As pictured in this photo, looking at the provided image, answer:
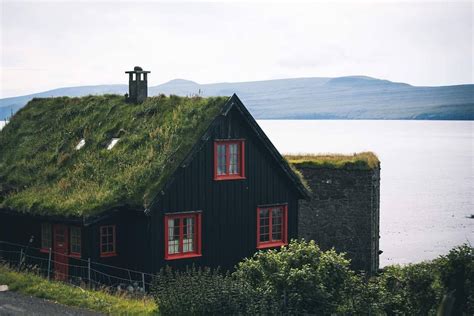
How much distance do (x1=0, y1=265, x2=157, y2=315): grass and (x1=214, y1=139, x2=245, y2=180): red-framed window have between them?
7.04 metres

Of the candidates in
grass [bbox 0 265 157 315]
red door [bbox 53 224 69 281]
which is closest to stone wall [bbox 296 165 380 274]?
red door [bbox 53 224 69 281]

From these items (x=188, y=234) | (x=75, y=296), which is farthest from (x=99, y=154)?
(x=75, y=296)

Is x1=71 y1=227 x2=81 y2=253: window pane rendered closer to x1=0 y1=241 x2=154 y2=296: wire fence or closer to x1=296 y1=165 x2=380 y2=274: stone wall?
x1=0 y1=241 x2=154 y2=296: wire fence

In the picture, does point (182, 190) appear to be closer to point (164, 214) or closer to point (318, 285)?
point (164, 214)

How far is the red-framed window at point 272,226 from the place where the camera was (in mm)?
35562

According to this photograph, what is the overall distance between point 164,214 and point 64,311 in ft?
22.5

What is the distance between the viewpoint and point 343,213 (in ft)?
149

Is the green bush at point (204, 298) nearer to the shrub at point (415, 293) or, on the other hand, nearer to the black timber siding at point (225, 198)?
the shrub at point (415, 293)

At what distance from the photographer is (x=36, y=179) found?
35.7 metres

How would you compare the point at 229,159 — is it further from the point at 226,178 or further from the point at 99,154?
the point at 99,154

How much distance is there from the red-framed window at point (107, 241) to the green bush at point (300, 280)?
6731mm

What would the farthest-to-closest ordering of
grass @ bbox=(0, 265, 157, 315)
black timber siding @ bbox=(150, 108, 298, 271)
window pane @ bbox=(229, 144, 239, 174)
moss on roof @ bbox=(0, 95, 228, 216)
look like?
window pane @ bbox=(229, 144, 239, 174) < black timber siding @ bbox=(150, 108, 298, 271) < moss on roof @ bbox=(0, 95, 228, 216) < grass @ bbox=(0, 265, 157, 315)

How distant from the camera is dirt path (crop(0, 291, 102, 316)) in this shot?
84.1 feet

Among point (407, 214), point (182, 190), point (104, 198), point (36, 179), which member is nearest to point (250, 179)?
point (182, 190)
